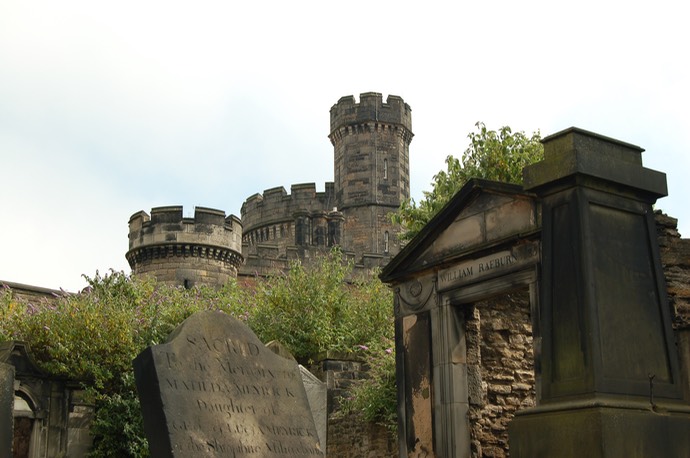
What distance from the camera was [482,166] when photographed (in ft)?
72.0

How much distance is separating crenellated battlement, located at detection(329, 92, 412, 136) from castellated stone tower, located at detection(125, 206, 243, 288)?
17.6 m

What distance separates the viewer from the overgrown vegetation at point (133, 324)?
59.4ft

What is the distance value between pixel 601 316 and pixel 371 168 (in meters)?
42.2

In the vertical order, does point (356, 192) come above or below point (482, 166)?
above

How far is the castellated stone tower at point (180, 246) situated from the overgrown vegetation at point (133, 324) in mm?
7331

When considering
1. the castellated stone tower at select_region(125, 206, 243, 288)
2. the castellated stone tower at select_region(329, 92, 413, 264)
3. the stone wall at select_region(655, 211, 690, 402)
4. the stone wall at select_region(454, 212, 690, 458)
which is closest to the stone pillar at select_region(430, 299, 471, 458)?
the stone wall at select_region(454, 212, 690, 458)

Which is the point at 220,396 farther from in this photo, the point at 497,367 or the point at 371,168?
the point at 371,168

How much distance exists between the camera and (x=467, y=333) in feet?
43.6

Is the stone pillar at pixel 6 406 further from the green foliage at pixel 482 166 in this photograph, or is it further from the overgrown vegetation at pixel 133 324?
the green foliage at pixel 482 166

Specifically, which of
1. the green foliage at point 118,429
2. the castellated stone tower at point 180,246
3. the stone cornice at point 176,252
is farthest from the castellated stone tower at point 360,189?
the green foliage at point 118,429

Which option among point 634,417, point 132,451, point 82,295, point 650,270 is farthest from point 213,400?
point 82,295

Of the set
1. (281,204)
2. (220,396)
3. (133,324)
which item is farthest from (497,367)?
(281,204)

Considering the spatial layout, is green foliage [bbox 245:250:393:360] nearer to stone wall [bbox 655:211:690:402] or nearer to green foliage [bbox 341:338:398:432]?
green foliage [bbox 341:338:398:432]

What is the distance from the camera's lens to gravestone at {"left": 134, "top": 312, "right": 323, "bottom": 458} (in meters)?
7.55
